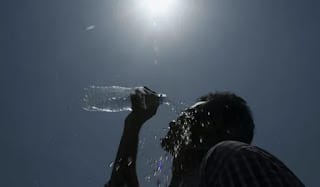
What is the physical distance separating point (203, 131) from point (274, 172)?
38.3 inches

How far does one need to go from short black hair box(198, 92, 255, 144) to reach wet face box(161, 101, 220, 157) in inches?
2.1

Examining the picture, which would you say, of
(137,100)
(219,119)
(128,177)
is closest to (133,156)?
(128,177)

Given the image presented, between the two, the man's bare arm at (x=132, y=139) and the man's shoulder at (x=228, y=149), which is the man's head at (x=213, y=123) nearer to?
the man's bare arm at (x=132, y=139)

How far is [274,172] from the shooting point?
48.3 inches

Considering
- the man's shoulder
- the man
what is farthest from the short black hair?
the man's shoulder

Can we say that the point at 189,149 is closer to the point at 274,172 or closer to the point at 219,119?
the point at 219,119

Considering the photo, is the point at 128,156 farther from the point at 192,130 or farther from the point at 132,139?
the point at 192,130

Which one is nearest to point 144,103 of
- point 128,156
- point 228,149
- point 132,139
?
point 132,139

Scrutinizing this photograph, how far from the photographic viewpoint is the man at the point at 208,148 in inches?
48.6

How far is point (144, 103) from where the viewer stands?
351 centimetres

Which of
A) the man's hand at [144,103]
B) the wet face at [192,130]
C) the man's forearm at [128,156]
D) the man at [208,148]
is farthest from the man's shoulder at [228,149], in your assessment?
the man's hand at [144,103]

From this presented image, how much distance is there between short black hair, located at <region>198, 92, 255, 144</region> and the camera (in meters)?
2.30

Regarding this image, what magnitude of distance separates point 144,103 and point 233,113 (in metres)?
1.21

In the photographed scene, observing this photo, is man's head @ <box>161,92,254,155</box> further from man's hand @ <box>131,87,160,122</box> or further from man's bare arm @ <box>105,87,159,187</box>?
man's hand @ <box>131,87,160,122</box>
